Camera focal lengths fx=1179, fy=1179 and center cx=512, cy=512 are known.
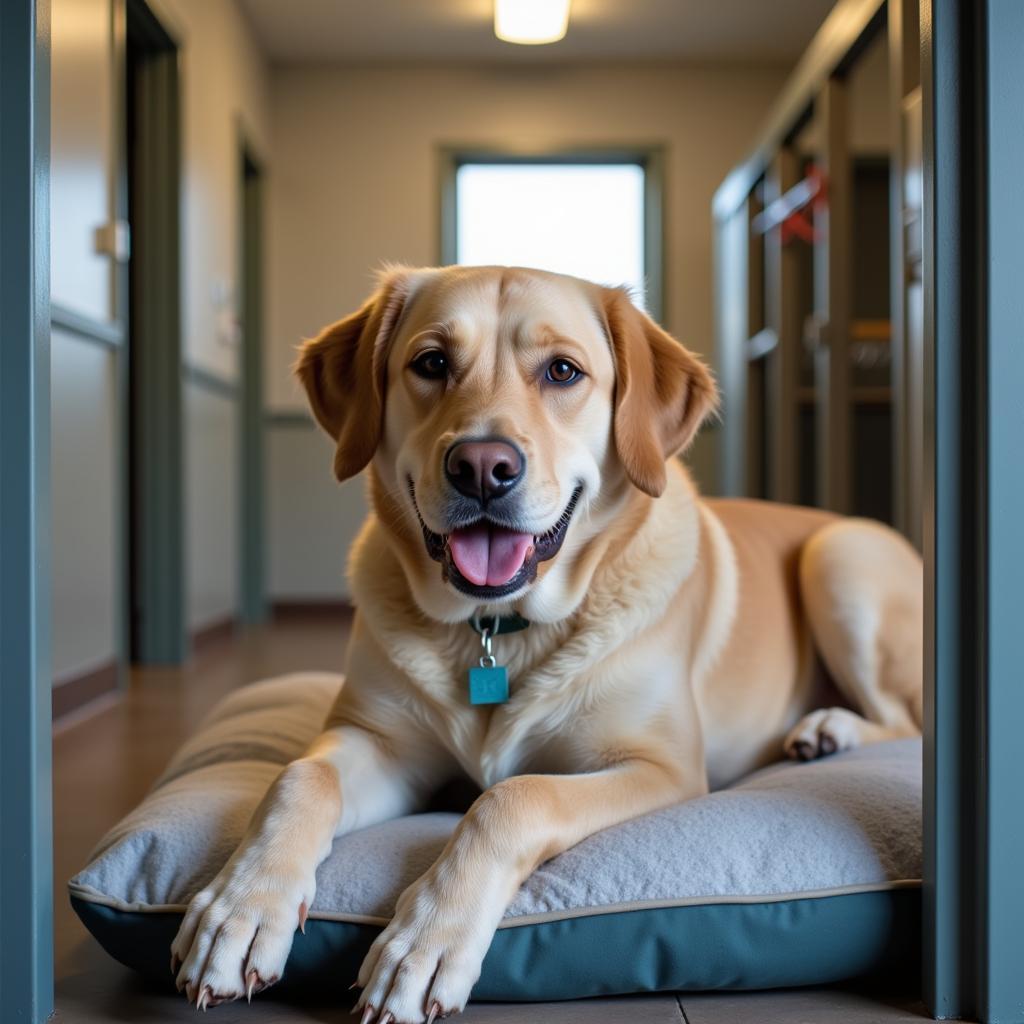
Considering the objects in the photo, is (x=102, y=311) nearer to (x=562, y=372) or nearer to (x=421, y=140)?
(x=562, y=372)

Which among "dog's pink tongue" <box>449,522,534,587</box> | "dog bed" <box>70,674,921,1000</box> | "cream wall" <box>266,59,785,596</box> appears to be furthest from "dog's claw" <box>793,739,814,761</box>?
"cream wall" <box>266,59,785,596</box>

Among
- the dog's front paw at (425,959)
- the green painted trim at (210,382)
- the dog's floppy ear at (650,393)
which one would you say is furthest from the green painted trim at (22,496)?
the green painted trim at (210,382)

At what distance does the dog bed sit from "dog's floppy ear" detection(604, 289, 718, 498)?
0.50 m

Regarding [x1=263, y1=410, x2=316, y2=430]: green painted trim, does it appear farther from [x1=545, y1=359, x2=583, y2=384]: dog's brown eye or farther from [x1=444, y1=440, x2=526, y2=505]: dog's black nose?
[x1=444, y1=440, x2=526, y2=505]: dog's black nose

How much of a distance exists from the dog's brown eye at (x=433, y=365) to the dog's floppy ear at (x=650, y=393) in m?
0.27

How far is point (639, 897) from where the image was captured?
4.65 feet

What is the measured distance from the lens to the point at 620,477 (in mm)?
1781

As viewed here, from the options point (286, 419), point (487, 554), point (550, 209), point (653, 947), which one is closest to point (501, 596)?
point (487, 554)

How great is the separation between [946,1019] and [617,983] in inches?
14.9

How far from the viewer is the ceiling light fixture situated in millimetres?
5570

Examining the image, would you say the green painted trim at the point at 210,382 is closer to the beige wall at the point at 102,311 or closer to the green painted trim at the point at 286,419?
the beige wall at the point at 102,311

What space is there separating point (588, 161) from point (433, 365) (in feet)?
20.8

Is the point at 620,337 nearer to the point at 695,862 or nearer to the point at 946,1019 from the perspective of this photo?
the point at 695,862

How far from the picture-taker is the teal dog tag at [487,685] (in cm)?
166
